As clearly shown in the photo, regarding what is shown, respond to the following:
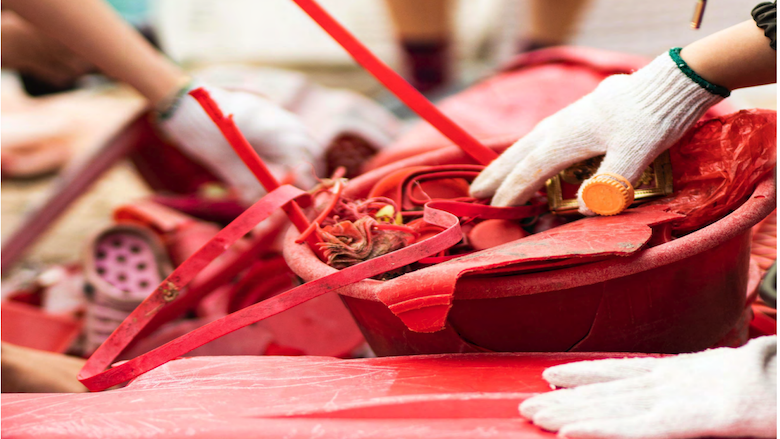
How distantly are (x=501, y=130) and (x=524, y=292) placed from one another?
3.14 feet

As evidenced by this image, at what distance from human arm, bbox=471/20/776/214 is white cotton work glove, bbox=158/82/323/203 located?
0.76 meters

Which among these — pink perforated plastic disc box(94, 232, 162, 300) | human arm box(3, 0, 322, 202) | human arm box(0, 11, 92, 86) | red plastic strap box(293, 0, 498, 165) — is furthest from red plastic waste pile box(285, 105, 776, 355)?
human arm box(0, 11, 92, 86)

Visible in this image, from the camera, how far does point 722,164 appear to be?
77 cm

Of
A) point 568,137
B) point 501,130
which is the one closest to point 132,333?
point 568,137

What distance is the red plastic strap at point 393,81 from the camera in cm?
90

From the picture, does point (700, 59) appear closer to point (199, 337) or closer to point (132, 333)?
point (199, 337)

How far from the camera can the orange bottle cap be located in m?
0.75

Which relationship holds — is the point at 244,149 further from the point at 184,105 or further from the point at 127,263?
the point at 184,105

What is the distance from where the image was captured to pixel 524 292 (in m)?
0.66

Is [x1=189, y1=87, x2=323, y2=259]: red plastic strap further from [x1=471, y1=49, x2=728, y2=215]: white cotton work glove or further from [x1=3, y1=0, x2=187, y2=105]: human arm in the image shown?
[x1=3, y1=0, x2=187, y2=105]: human arm

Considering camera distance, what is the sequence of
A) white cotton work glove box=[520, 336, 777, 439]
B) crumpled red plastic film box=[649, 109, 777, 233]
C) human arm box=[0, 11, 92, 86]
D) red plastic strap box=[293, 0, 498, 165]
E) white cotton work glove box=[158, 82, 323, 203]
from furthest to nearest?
human arm box=[0, 11, 92, 86], white cotton work glove box=[158, 82, 323, 203], red plastic strap box=[293, 0, 498, 165], crumpled red plastic film box=[649, 109, 777, 233], white cotton work glove box=[520, 336, 777, 439]

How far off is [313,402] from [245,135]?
101 centimetres

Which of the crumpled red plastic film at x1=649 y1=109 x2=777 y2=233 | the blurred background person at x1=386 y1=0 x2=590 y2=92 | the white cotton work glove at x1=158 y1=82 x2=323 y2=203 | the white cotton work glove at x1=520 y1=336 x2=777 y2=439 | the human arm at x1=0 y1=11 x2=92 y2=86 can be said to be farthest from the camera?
the blurred background person at x1=386 y1=0 x2=590 y2=92

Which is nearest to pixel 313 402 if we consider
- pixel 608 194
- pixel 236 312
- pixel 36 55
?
pixel 236 312
